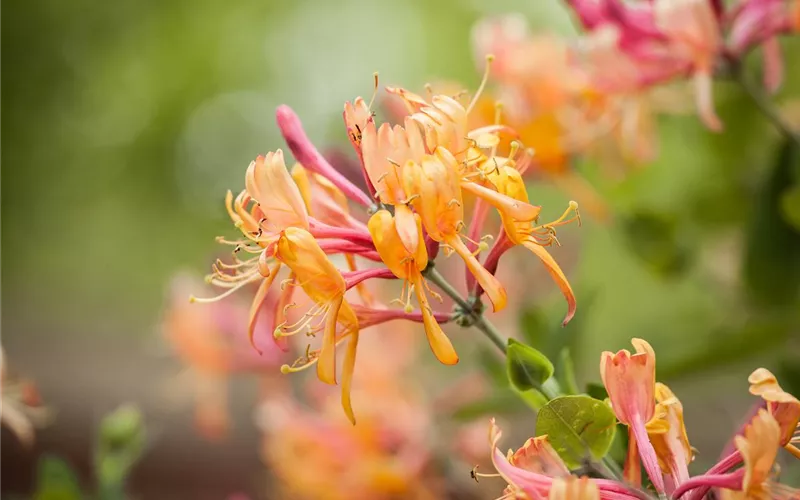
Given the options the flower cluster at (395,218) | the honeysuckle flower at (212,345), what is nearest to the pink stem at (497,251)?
the flower cluster at (395,218)

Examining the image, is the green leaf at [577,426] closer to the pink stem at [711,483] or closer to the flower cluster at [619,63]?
the pink stem at [711,483]

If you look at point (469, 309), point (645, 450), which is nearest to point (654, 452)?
point (645, 450)

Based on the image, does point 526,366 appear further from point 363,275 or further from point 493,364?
point 493,364

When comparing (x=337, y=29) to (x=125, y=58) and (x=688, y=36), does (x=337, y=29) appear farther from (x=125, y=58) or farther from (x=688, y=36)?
(x=688, y=36)

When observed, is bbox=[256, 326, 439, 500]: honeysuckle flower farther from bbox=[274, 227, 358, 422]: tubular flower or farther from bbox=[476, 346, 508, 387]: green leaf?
bbox=[274, 227, 358, 422]: tubular flower

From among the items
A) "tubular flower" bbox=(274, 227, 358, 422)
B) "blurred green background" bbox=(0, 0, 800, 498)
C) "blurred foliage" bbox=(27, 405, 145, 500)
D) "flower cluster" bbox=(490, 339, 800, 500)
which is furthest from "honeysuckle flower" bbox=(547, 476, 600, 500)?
"blurred green background" bbox=(0, 0, 800, 498)
